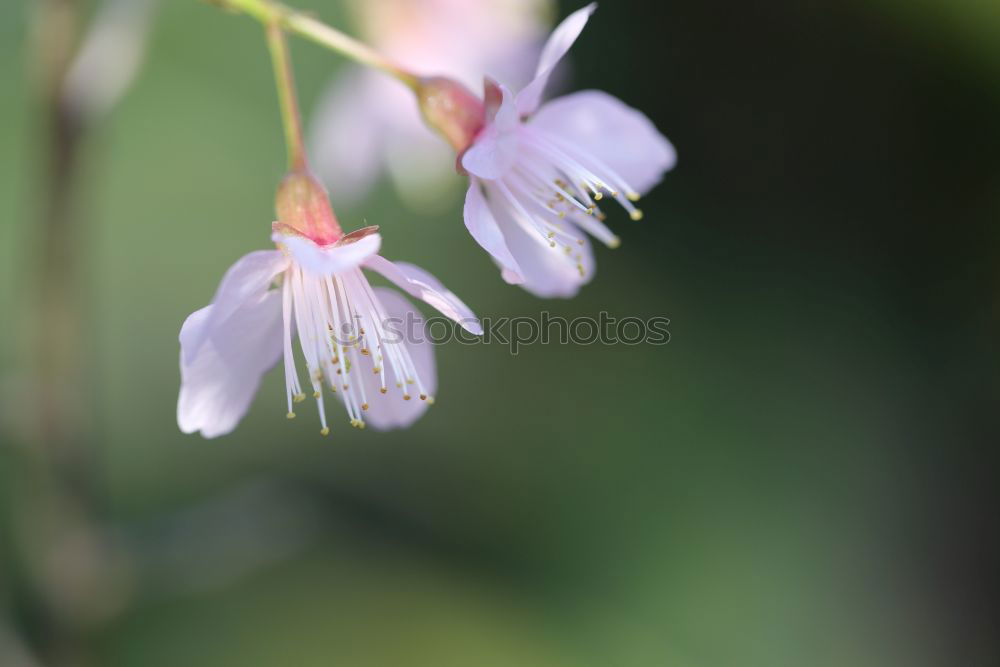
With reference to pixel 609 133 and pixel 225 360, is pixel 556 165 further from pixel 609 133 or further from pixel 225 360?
pixel 225 360

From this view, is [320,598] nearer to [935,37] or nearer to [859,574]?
[859,574]

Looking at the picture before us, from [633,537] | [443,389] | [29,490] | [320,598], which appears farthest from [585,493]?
[29,490]

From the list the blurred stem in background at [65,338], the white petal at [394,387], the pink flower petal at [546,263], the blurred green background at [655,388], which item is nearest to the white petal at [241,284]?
the white petal at [394,387]

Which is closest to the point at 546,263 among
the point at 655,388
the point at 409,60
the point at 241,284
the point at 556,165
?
the point at 556,165

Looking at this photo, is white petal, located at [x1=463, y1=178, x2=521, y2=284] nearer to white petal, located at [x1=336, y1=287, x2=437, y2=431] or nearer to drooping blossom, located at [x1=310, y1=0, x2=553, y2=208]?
white petal, located at [x1=336, y1=287, x2=437, y2=431]

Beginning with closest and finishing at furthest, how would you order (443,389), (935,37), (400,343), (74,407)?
(400,343), (74,407), (443,389), (935,37)
